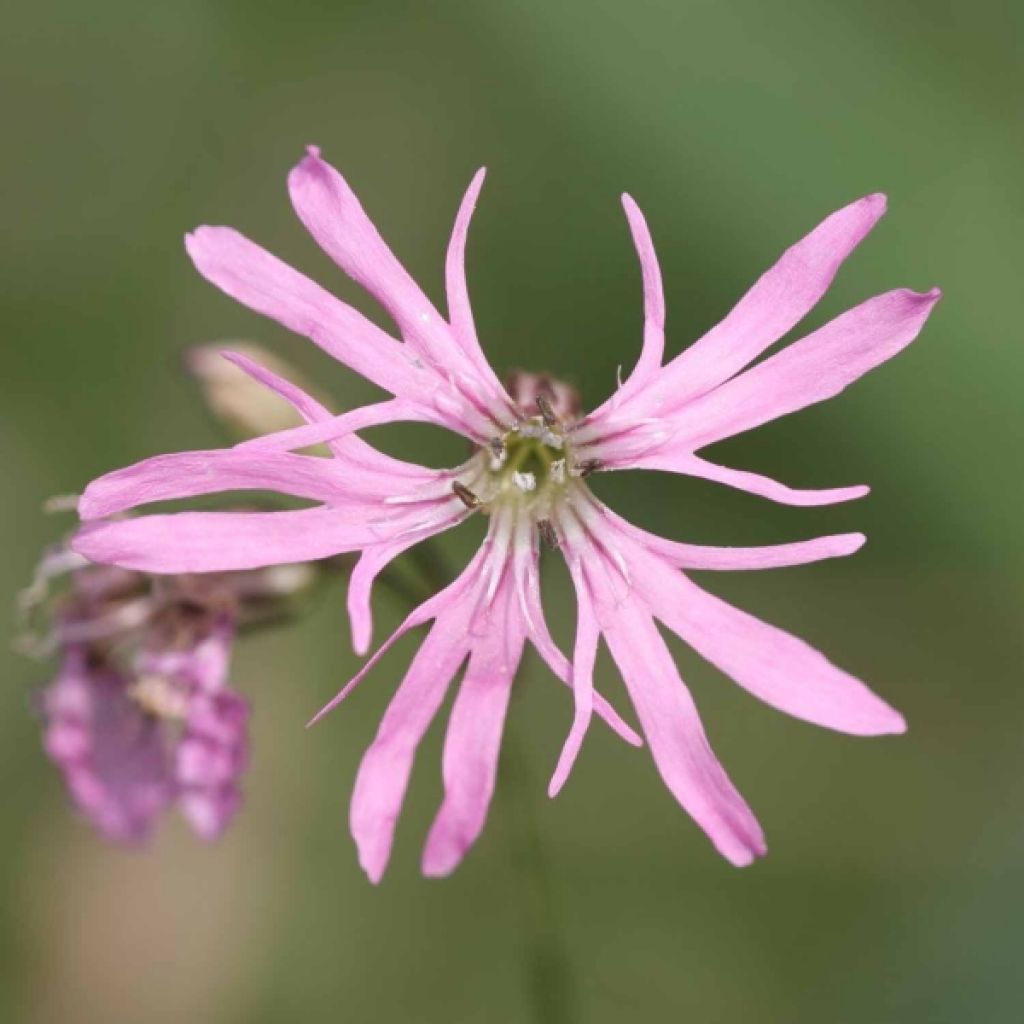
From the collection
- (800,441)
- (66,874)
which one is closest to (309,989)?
(66,874)

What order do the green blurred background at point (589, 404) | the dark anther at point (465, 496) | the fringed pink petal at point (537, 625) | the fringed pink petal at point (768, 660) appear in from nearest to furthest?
the fringed pink petal at point (768, 660) → the fringed pink petal at point (537, 625) → the dark anther at point (465, 496) → the green blurred background at point (589, 404)

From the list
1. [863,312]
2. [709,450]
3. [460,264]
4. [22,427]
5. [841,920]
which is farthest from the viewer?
[22,427]

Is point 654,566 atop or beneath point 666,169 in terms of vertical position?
beneath

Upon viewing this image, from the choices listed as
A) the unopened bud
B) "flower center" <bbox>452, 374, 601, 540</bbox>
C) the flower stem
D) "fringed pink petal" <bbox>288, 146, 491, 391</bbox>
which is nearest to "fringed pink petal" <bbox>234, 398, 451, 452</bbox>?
"fringed pink petal" <bbox>288, 146, 491, 391</bbox>

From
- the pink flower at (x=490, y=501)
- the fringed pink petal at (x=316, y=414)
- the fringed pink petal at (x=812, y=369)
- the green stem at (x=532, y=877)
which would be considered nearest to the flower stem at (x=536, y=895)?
the green stem at (x=532, y=877)

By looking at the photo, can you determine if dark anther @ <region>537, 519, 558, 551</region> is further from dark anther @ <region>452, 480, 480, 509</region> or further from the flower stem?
the flower stem

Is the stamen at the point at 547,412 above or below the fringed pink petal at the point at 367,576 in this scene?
above

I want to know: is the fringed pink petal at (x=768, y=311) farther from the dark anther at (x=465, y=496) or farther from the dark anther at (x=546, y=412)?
the dark anther at (x=465, y=496)

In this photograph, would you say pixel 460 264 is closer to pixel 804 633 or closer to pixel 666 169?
pixel 666 169

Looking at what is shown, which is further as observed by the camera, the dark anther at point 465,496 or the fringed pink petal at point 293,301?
the dark anther at point 465,496
